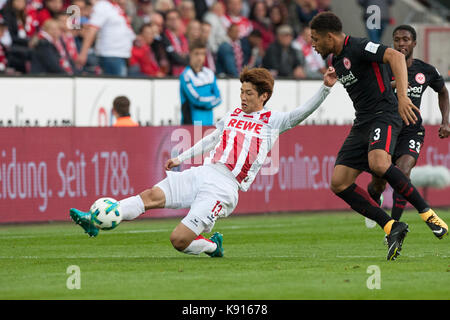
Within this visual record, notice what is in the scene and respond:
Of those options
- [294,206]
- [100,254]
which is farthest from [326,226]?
[100,254]

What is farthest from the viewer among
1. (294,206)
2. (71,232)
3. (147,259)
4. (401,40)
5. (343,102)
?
(343,102)

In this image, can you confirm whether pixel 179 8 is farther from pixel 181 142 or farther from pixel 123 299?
pixel 123 299

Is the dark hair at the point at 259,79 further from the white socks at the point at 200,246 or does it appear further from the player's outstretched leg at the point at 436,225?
the player's outstretched leg at the point at 436,225

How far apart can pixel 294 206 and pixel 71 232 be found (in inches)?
186

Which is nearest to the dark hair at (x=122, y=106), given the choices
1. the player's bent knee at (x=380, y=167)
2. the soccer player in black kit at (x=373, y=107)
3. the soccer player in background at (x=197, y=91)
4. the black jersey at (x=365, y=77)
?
the soccer player in background at (x=197, y=91)

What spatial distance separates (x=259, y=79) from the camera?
10234 mm

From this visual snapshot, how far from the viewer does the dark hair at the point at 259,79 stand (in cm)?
1025

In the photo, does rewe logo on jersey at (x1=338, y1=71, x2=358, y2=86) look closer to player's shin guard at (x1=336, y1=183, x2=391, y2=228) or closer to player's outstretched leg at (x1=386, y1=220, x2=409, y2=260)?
player's shin guard at (x1=336, y1=183, x2=391, y2=228)

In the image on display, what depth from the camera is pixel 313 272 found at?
9.09 meters

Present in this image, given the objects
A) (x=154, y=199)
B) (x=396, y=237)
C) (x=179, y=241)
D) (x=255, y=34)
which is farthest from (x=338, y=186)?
(x=255, y=34)

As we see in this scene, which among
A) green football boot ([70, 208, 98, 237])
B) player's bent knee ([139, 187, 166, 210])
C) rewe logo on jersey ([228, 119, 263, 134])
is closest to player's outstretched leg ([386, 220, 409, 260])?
rewe logo on jersey ([228, 119, 263, 134])

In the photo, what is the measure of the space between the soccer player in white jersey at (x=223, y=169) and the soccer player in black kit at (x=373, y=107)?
1.24ft

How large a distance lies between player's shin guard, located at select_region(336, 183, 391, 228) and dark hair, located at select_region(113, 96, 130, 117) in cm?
598

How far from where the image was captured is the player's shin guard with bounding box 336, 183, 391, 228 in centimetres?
1035
